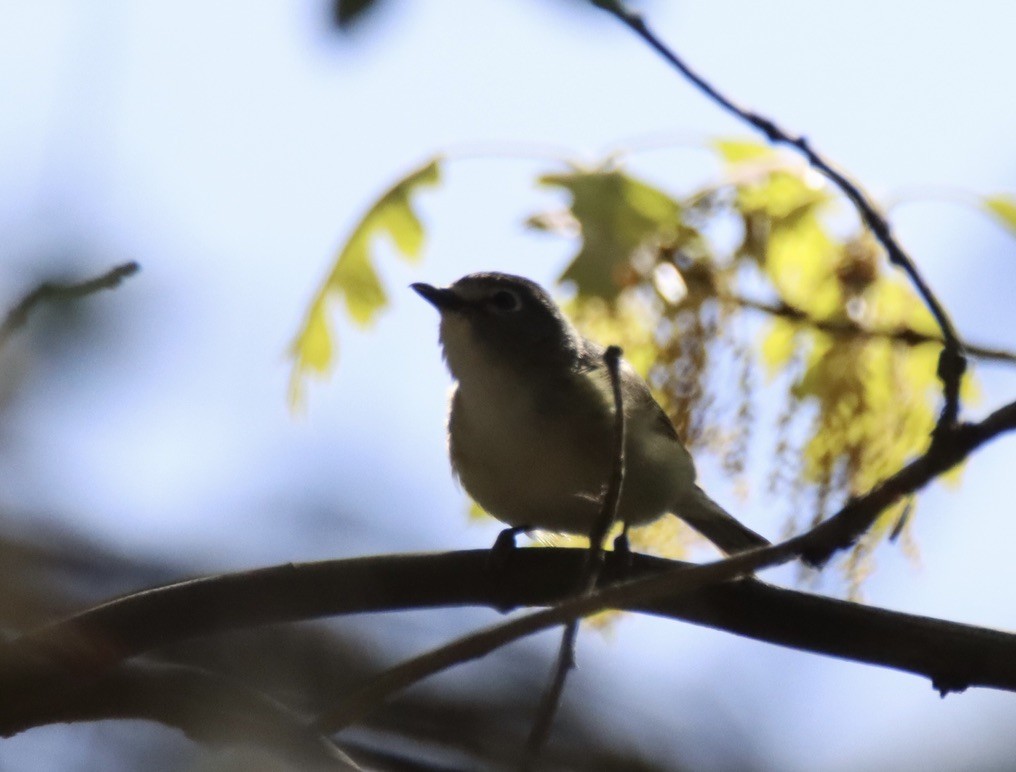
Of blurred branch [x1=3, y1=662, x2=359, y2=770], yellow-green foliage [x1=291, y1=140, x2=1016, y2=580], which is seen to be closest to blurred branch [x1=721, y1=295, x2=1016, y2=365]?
yellow-green foliage [x1=291, y1=140, x2=1016, y2=580]

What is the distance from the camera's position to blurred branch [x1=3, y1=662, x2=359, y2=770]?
79.4 inches

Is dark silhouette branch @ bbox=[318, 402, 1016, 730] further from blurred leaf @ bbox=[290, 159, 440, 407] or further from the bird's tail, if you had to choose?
the bird's tail

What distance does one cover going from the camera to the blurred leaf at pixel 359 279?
3338mm

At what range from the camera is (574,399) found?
380 cm

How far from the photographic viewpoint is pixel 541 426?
146 inches

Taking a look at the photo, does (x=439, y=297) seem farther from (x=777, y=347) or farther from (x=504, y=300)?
(x=777, y=347)

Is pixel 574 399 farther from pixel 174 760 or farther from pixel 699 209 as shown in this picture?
pixel 174 760

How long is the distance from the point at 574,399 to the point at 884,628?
1462 millimetres

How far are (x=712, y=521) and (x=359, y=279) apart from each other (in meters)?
1.71

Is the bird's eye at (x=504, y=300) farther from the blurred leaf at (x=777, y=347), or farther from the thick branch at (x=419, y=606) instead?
the thick branch at (x=419, y=606)

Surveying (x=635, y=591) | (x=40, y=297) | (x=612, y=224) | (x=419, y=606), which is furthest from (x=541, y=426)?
(x=40, y=297)

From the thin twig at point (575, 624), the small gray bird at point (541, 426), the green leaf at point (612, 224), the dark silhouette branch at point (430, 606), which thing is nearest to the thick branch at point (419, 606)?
the dark silhouette branch at point (430, 606)

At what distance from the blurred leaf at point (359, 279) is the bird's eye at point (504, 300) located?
986mm

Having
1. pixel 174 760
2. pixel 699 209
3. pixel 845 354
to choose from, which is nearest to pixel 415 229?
pixel 699 209
